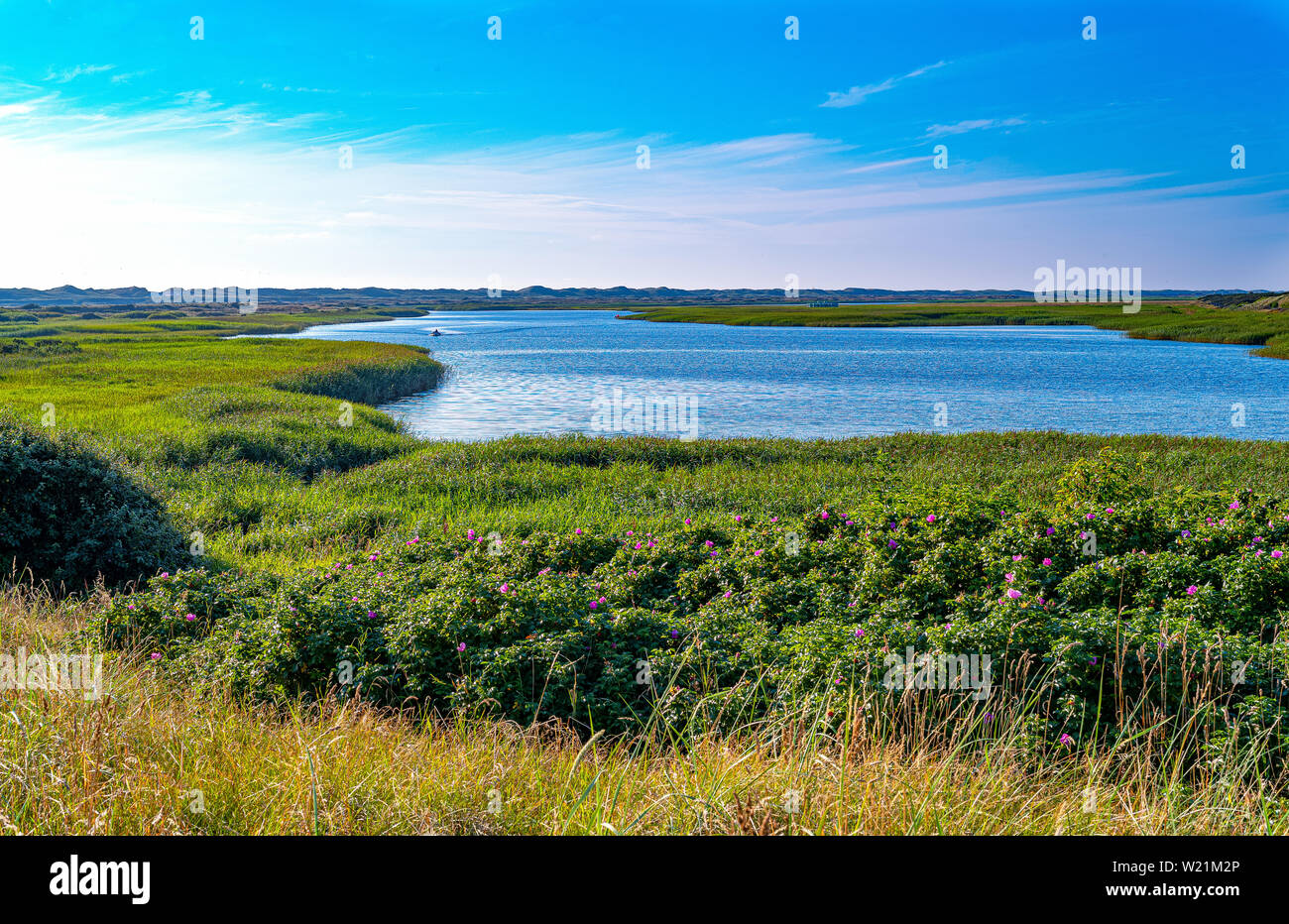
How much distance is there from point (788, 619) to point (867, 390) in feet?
157

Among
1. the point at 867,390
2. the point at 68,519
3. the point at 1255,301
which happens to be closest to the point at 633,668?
the point at 68,519

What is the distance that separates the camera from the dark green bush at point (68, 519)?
37.6ft

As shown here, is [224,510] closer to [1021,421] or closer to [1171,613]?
[1171,613]

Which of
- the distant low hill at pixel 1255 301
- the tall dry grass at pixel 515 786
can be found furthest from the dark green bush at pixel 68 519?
the distant low hill at pixel 1255 301

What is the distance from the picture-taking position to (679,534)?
11531 mm

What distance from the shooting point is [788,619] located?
884cm

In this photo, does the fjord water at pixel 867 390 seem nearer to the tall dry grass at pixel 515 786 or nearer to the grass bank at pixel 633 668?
the grass bank at pixel 633 668

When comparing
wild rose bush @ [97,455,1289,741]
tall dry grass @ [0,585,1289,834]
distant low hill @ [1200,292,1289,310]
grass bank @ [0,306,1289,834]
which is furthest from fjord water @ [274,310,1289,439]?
distant low hill @ [1200,292,1289,310]

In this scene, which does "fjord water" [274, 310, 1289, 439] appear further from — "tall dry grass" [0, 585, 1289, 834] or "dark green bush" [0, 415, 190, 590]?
"tall dry grass" [0, 585, 1289, 834]

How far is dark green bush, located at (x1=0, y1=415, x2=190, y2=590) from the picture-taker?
37.6 feet

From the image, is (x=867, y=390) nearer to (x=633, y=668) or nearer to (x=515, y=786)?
(x=633, y=668)

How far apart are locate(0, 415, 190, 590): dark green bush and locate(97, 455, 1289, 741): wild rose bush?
2541 millimetres

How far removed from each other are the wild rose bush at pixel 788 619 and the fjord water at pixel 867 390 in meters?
25.0
